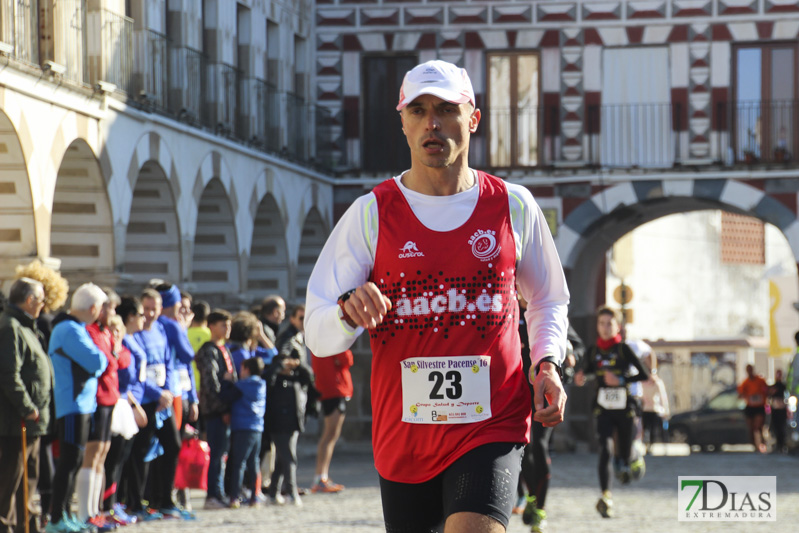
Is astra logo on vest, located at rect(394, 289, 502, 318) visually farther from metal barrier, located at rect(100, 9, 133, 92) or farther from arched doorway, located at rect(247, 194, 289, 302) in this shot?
arched doorway, located at rect(247, 194, 289, 302)

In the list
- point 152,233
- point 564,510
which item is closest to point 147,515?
point 564,510

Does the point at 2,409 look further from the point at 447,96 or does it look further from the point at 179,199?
the point at 179,199

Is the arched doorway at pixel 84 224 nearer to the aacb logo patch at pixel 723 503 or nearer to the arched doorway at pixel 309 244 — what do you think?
the aacb logo patch at pixel 723 503

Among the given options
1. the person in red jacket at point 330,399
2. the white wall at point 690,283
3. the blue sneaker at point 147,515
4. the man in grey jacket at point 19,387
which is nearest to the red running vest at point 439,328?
the man in grey jacket at point 19,387

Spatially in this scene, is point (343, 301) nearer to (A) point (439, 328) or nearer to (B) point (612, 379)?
(A) point (439, 328)

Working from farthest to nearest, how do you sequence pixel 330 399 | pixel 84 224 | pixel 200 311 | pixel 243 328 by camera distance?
pixel 84 224 → pixel 330 399 → pixel 200 311 → pixel 243 328

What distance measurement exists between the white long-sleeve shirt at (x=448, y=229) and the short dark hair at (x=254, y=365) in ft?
26.5

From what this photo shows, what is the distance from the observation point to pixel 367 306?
4.55 metres

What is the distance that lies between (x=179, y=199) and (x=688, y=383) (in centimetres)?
3067

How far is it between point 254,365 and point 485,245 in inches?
329

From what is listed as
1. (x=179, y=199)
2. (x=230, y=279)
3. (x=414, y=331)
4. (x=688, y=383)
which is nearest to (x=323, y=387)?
(x=179, y=199)

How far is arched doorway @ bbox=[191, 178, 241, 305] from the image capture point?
909 inches

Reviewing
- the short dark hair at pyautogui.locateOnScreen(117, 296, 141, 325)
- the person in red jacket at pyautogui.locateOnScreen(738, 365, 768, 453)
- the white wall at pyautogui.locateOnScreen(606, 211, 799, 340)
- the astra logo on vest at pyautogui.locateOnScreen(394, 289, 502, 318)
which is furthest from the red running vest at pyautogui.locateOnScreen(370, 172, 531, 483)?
the white wall at pyautogui.locateOnScreen(606, 211, 799, 340)

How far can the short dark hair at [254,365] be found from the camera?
520 inches
